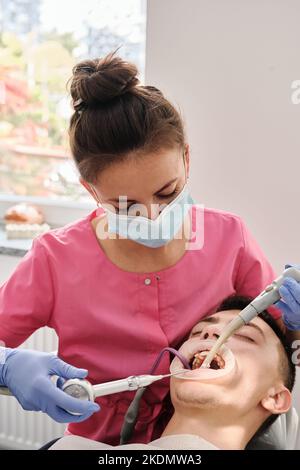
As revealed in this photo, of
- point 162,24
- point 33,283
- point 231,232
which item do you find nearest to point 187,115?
point 162,24

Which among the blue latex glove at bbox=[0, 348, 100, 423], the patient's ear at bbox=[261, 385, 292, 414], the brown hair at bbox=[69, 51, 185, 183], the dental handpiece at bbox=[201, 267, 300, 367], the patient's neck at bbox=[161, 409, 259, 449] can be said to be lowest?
the patient's neck at bbox=[161, 409, 259, 449]

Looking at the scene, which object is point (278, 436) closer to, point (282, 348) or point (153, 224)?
point (282, 348)

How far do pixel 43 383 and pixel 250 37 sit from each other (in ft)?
3.82

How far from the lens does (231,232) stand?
1.56 meters

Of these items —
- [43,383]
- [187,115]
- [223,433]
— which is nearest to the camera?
[43,383]

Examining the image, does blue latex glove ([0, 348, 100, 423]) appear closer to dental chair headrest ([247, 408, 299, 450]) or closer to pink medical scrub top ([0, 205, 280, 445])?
pink medical scrub top ([0, 205, 280, 445])

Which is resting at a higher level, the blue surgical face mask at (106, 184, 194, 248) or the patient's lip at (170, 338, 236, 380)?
the blue surgical face mask at (106, 184, 194, 248)

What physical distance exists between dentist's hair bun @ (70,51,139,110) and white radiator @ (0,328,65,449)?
1171 millimetres

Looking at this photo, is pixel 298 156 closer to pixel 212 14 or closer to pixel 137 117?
pixel 212 14

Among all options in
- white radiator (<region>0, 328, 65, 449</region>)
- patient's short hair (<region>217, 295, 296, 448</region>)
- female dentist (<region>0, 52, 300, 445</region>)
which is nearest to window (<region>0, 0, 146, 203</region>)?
white radiator (<region>0, 328, 65, 449</region>)

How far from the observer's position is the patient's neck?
134 centimetres

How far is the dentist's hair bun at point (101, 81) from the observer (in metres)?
1.23

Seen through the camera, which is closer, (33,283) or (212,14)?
(33,283)

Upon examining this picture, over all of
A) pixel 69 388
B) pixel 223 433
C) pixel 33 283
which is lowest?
pixel 223 433
